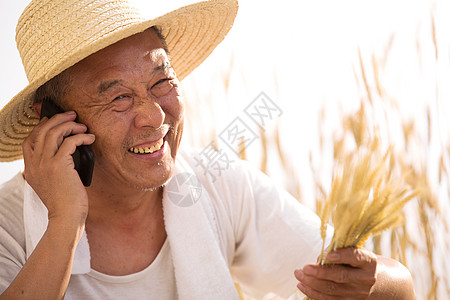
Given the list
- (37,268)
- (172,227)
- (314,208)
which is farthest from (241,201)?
(37,268)

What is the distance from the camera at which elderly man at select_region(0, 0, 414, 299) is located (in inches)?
59.1

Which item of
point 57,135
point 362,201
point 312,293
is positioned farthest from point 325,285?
point 57,135

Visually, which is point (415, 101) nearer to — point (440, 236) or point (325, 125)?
point (325, 125)

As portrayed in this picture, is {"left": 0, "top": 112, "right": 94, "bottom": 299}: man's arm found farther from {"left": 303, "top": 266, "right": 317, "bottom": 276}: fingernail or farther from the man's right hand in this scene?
{"left": 303, "top": 266, "right": 317, "bottom": 276}: fingernail

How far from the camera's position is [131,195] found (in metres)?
1.80

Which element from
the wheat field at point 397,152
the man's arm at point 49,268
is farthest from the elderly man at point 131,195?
the wheat field at point 397,152

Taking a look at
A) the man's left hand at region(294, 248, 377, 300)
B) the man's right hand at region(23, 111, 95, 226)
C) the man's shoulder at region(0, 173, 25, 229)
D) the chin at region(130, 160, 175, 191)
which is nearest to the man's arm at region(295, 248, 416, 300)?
the man's left hand at region(294, 248, 377, 300)

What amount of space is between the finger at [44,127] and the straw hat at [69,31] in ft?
0.30

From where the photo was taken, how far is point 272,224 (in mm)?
1911

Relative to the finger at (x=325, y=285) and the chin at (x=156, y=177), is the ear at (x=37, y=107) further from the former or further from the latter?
the finger at (x=325, y=285)

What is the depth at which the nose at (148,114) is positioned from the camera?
5.12ft

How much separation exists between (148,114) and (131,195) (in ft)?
1.11

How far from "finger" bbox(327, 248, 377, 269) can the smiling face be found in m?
0.55

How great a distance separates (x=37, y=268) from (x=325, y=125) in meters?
1.35
